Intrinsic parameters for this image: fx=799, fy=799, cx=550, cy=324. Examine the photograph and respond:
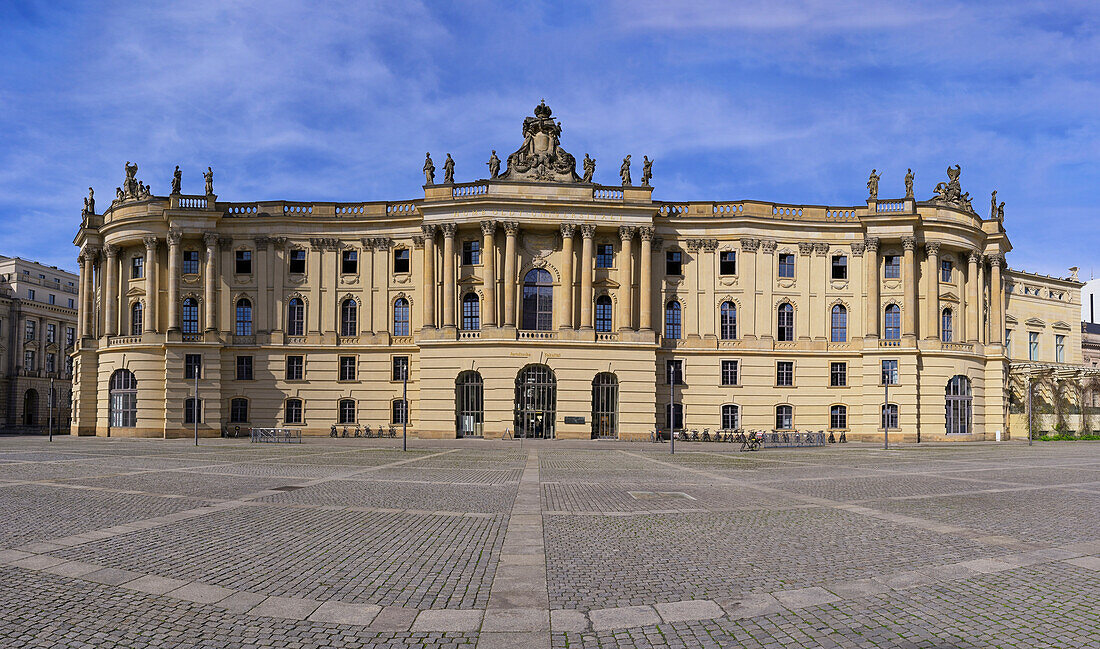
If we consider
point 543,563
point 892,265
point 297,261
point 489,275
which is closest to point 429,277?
point 489,275

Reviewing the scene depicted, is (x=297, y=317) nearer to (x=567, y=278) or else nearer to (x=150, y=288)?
(x=150, y=288)

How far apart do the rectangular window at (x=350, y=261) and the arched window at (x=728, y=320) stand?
28.0 metres

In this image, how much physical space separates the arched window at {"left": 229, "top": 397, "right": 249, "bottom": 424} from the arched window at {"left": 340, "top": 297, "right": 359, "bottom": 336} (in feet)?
29.7

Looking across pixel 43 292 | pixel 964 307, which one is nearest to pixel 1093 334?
pixel 964 307

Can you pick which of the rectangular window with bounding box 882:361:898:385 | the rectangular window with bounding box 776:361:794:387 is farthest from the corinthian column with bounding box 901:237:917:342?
the rectangular window with bounding box 776:361:794:387

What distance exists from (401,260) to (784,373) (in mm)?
30465

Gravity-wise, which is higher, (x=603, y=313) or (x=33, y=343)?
(x=603, y=313)

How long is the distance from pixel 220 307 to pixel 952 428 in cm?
5588

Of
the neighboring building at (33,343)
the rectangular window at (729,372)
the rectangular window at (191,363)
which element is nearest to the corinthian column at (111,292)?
the rectangular window at (191,363)

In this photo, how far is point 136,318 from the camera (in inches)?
2454

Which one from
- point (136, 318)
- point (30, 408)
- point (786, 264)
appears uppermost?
point (786, 264)

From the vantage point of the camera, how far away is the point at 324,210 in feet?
201

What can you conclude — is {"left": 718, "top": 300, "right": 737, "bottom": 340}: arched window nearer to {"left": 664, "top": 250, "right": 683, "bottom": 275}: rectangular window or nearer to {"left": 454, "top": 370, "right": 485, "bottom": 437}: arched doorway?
{"left": 664, "top": 250, "right": 683, "bottom": 275}: rectangular window

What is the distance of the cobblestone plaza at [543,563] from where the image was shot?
8721 millimetres
